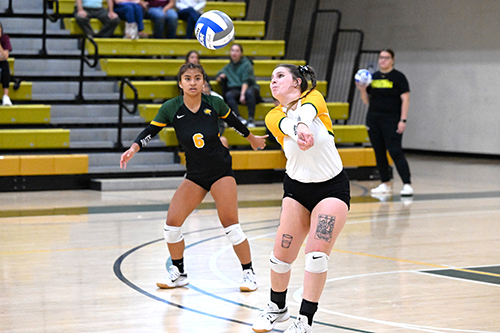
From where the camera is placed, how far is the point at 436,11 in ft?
54.4

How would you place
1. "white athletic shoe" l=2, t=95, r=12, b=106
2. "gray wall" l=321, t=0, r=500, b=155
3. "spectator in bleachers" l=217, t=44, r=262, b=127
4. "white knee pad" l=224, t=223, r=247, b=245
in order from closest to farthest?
"white knee pad" l=224, t=223, r=247, b=245 → "white athletic shoe" l=2, t=95, r=12, b=106 → "spectator in bleachers" l=217, t=44, r=262, b=127 → "gray wall" l=321, t=0, r=500, b=155

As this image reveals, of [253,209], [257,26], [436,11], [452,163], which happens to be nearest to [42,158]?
[253,209]

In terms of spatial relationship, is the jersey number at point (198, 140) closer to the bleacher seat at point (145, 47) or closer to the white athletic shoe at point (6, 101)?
the white athletic shoe at point (6, 101)

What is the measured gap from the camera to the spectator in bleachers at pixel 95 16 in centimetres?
1295

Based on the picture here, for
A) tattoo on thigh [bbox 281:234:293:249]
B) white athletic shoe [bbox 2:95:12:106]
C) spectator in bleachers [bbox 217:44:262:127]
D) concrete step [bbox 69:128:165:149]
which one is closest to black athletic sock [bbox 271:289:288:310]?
tattoo on thigh [bbox 281:234:293:249]

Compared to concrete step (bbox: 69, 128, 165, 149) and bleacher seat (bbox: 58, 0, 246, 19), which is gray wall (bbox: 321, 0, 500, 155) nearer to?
bleacher seat (bbox: 58, 0, 246, 19)

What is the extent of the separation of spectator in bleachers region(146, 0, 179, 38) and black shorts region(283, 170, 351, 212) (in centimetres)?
996

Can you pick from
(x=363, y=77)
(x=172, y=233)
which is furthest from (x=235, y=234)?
(x=363, y=77)

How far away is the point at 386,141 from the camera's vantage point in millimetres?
10477

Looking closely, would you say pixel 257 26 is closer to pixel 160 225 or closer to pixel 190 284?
pixel 160 225

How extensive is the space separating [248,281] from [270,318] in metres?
0.95

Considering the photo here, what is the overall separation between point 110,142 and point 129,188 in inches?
50.0

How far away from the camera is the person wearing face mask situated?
1025 centimetres

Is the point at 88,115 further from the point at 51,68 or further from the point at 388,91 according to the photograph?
the point at 388,91
